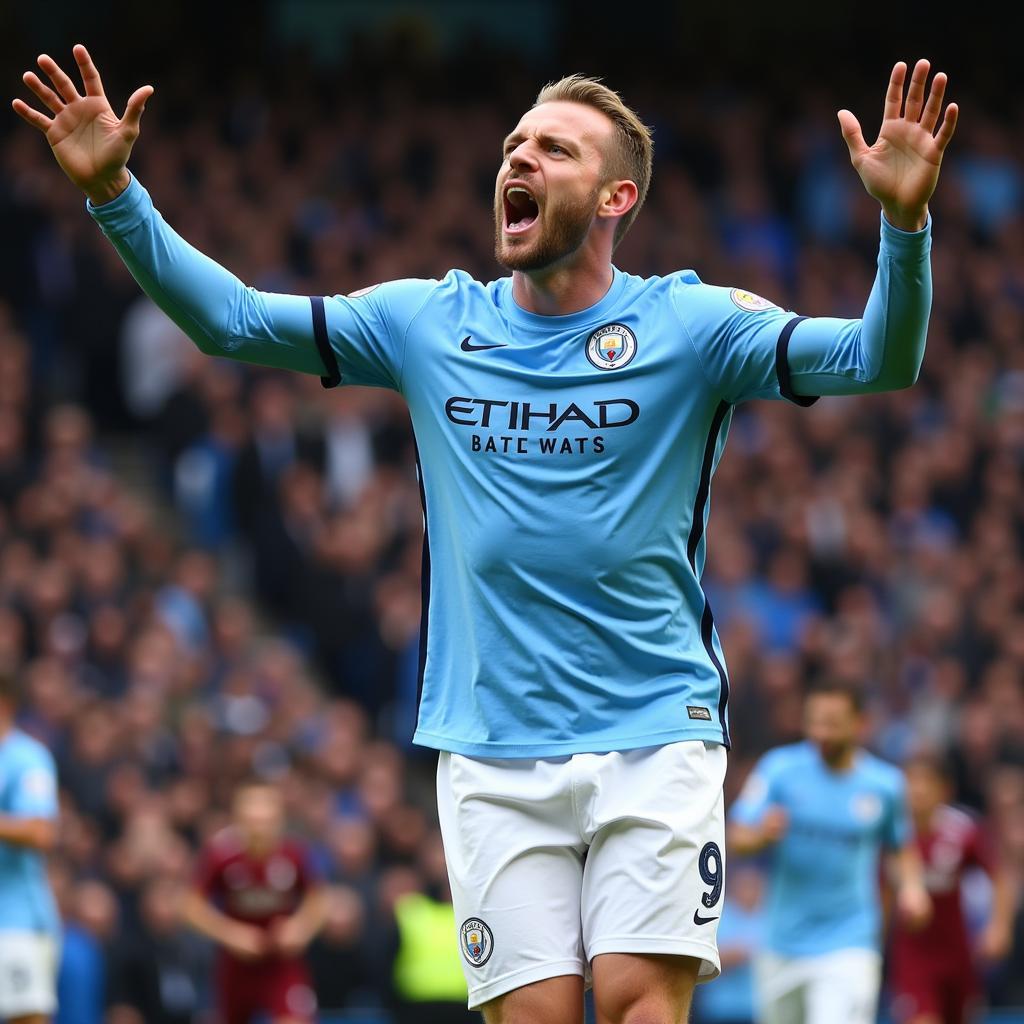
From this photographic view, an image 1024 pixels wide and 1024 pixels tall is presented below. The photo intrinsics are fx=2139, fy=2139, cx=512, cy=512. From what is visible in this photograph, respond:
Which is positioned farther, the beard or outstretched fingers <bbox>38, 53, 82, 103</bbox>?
the beard

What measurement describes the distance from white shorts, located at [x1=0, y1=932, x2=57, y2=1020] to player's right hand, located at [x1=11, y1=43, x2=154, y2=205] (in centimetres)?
642

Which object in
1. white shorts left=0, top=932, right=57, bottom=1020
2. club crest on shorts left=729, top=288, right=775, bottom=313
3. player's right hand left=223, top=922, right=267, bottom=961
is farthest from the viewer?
player's right hand left=223, top=922, right=267, bottom=961

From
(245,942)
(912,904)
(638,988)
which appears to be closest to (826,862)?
(912,904)

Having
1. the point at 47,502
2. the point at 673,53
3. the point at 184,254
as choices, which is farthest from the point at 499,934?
the point at 673,53

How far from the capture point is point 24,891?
34.1 feet

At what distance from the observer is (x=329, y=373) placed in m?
4.98

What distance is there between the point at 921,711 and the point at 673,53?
29.0 feet

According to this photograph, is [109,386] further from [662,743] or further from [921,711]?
[662,743]

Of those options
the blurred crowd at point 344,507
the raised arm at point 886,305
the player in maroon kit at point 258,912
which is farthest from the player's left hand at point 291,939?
the raised arm at point 886,305

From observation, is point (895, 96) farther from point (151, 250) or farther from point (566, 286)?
point (151, 250)

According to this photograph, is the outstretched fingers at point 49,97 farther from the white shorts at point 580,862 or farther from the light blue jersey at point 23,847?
the light blue jersey at point 23,847

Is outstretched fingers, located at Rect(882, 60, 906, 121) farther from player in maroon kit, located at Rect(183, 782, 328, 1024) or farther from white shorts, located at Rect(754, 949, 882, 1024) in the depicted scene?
player in maroon kit, located at Rect(183, 782, 328, 1024)

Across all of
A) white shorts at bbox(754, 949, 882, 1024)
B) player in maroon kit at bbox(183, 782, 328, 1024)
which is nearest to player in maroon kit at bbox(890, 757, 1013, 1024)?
white shorts at bbox(754, 949, 882, 1024)

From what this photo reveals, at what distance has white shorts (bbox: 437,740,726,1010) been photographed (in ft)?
15.1
